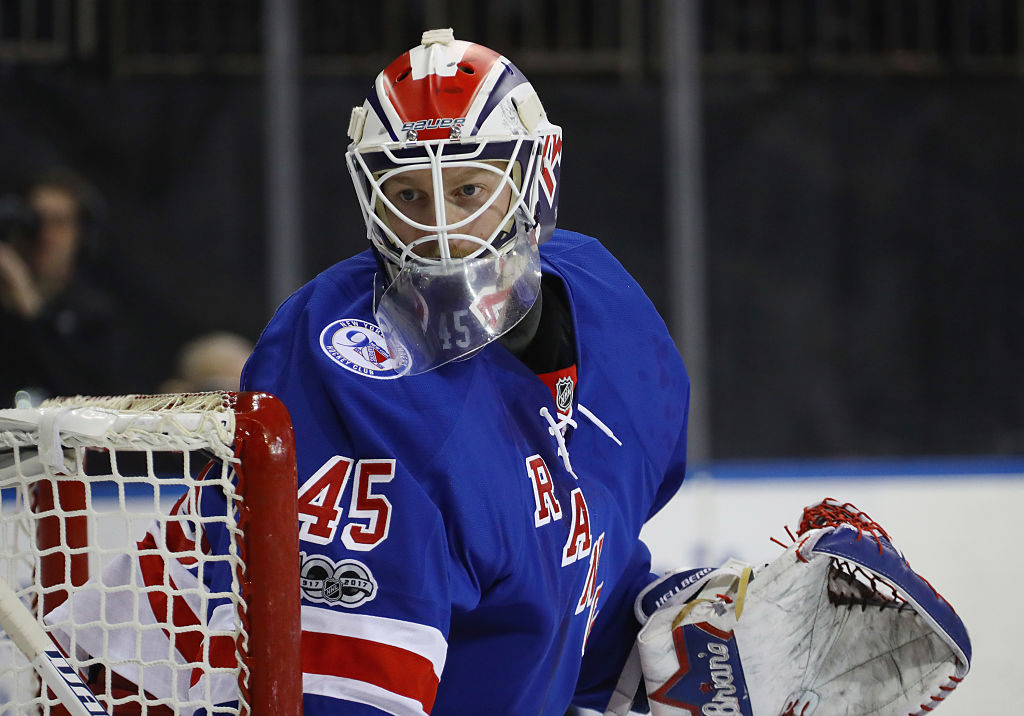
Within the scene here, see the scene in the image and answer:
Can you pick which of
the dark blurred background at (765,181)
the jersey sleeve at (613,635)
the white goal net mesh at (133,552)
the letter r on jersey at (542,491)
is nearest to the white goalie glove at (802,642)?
the jersey sleeve at (613,635)

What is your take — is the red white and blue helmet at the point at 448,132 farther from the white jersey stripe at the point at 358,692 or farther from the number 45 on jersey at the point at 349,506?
the white jersey stripe at the point at 358,692

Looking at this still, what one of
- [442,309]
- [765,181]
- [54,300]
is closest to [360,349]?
[442,309]

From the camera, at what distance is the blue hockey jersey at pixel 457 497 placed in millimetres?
1194

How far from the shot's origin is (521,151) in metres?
1.44

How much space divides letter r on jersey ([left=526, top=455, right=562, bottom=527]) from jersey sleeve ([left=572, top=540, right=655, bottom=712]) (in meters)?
0.34

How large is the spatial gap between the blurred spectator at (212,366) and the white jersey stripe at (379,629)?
80.1 inches

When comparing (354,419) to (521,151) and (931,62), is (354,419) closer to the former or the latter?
(521,151)

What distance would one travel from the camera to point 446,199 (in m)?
1.38

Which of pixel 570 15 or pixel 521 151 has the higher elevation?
pixel 570 15

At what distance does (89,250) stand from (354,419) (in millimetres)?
2823

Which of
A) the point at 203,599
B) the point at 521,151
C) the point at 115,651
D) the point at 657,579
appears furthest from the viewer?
the point at 657,579

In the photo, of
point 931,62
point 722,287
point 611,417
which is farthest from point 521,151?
point 931,62

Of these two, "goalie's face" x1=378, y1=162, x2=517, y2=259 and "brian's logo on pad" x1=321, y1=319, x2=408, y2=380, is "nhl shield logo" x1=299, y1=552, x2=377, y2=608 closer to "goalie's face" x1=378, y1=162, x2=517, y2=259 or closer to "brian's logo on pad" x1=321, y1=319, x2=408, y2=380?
"brian's logo on pad" x1=321, y1=319, x2=408, y2=380

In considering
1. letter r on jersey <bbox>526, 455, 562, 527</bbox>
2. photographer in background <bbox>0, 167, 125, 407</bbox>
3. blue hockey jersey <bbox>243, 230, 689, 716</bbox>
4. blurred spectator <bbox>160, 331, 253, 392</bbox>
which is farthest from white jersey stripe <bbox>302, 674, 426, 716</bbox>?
photographer in background <bbox>0, 167, 125, 407</bbox>
